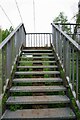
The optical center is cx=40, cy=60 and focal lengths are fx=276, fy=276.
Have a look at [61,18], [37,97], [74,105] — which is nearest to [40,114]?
[74,105]

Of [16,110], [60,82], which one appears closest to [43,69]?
[60,82]

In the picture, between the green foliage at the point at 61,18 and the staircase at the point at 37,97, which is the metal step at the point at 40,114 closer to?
the staircase at the point at 37,97

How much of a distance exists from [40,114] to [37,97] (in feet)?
2.27

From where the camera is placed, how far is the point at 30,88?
17.8ft

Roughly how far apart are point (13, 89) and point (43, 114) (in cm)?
109

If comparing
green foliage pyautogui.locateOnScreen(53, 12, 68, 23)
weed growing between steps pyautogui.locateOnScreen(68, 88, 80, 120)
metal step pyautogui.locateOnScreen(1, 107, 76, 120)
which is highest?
green foliage pyautogui.locateOnScreen(53, 12, 68, 23)

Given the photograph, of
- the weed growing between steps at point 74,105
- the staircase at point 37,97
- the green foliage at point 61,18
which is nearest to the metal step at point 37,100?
the staircase at point 37,97

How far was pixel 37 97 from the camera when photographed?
512 cm

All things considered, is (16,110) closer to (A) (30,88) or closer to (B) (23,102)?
(B) (23,102)

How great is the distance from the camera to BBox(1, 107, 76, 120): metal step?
4324mm

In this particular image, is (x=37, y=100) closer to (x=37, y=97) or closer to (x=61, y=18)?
(x=37, y=97)

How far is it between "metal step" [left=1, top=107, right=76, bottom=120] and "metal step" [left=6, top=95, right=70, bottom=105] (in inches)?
6.9

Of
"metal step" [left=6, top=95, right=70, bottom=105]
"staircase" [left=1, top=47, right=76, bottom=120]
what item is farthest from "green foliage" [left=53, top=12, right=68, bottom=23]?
"metal step" [left=6, top=95, right=70, bottom=105]

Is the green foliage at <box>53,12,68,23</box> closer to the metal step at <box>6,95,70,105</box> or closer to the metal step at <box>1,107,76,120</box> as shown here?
the metal step at <box>6,95,70,105</box>
